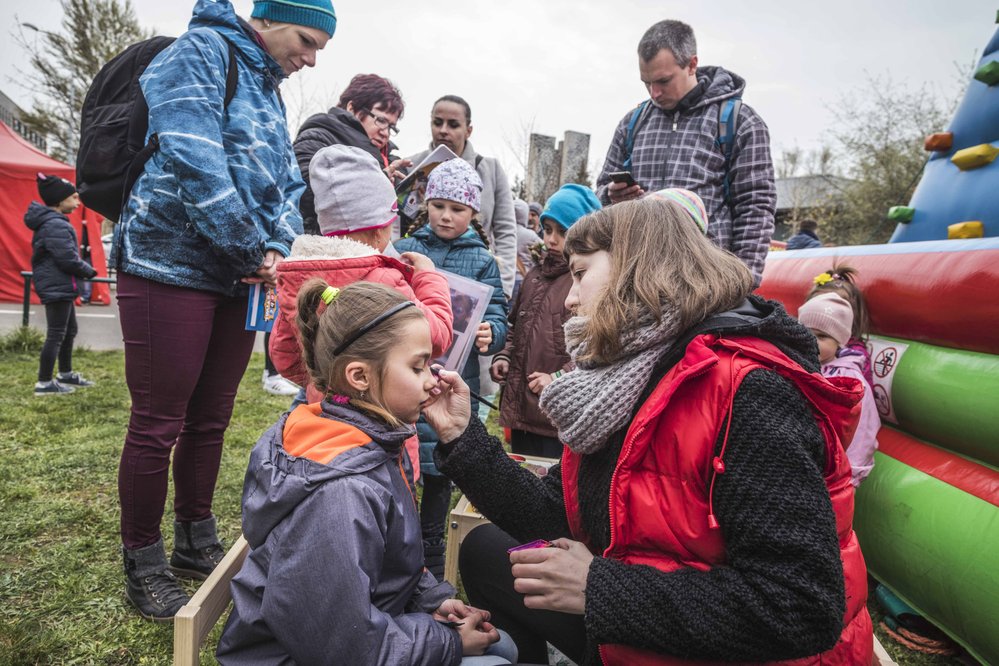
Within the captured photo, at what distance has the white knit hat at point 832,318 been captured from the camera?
9.64 feet

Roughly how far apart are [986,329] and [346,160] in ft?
8.45

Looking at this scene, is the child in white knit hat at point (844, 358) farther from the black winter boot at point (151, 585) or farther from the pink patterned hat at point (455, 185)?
the black winter boot at point (151, 585)

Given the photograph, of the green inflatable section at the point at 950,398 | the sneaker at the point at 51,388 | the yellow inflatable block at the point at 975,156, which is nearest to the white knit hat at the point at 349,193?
the green inflatable section at the point at 950,398

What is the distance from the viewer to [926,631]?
247cm

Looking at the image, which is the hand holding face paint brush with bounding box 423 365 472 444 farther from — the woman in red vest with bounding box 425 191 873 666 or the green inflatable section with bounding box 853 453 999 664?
the green inflatable section with bounding box 853 453 999 664

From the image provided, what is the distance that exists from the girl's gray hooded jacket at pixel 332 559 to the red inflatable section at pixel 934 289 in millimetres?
2318

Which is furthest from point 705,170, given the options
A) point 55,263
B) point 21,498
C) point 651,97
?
point 55,263

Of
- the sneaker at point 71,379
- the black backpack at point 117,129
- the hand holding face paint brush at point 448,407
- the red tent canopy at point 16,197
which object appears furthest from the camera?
the red tent canopy at point 16,197

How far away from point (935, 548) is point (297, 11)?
309 cm

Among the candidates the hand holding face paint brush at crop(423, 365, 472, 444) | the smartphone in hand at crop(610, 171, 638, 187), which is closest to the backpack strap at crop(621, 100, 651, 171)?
the smartphone in hand at crop(610, 171, 638, 187)

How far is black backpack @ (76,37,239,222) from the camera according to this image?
206 cm

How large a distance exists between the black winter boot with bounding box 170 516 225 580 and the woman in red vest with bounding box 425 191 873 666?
1673 mm

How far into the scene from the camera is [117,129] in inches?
81.6

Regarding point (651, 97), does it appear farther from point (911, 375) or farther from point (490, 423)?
point (490, 423)
